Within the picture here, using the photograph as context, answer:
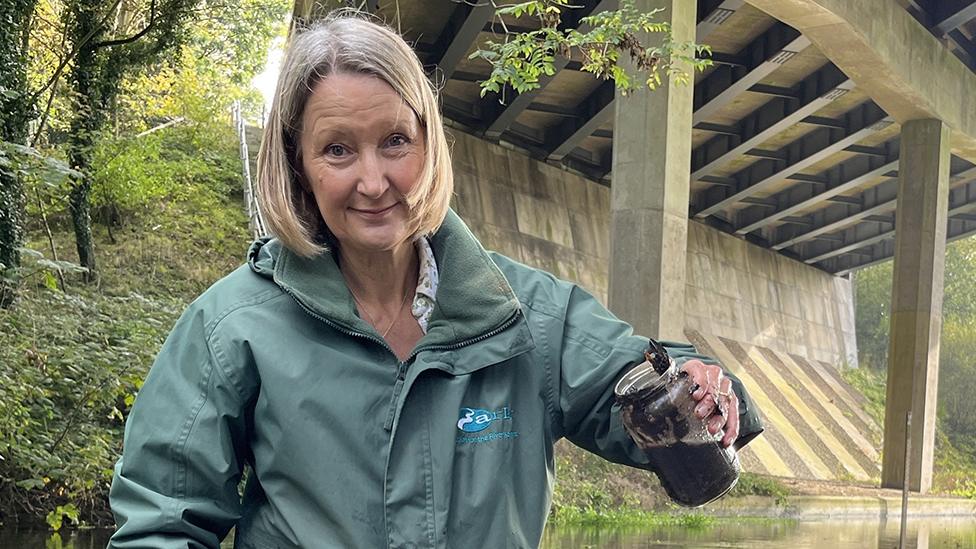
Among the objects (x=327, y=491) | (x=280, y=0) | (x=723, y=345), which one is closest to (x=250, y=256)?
(x=327, y=491)

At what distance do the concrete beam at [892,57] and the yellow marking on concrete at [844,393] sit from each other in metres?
13.2

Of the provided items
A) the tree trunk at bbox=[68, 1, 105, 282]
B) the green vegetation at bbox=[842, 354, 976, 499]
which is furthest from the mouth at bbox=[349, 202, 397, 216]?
the green vegetation at bbox=[842, 354, 976, 499]

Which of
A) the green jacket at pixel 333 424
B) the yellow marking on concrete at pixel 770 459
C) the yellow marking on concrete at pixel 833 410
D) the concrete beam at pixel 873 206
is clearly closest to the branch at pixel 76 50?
the green jacket at pixel 333 424

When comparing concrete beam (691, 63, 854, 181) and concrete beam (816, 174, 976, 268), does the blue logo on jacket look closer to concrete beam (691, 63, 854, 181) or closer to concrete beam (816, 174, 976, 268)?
concrete beam (691, 63, 854, 181)

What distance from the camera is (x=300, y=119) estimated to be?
7.52 ft

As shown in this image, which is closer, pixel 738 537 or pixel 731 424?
pixel 731 424

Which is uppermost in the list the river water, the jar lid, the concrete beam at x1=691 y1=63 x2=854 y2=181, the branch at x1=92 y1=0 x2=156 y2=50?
the concrete beam at x1=691 y1=63 x2=854 y2=181

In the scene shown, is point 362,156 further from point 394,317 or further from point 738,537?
point 738,537

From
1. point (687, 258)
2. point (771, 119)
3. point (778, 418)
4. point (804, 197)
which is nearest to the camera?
point (771, 119)

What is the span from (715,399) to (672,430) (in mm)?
95

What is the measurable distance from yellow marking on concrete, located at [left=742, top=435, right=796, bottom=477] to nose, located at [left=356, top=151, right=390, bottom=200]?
24.2 m

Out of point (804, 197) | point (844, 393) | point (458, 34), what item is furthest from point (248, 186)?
point (844, 393)

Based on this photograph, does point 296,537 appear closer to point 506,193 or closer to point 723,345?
point 506,193

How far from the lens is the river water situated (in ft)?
27.7
